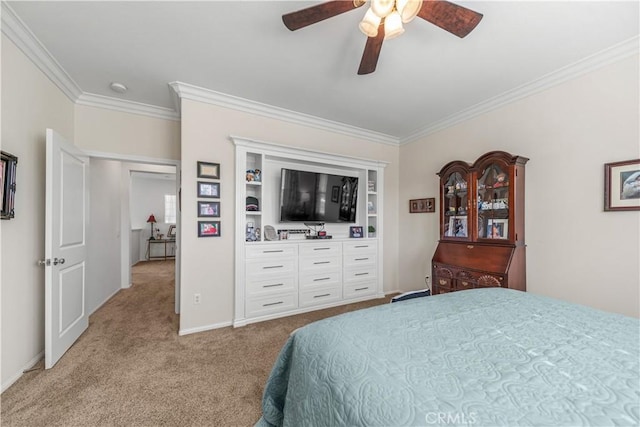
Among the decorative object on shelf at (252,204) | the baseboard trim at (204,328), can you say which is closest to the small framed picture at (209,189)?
the decorative object on shelf at (252,204)

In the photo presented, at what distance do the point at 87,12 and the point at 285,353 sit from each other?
8.32 ft

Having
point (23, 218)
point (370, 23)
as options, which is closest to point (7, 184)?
point (23, 218)

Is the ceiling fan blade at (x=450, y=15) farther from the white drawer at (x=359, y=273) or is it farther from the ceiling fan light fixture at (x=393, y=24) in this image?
the white drawer at (x=359, y=273)

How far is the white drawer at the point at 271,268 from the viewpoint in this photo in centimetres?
300

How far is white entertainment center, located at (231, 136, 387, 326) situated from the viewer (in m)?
2.97

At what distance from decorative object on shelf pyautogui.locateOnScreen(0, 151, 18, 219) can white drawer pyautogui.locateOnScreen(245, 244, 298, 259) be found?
182 centimetres

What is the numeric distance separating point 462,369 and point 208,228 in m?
2.62

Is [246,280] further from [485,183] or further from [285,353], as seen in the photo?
[485,183]

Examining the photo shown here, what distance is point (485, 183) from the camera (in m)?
2.77

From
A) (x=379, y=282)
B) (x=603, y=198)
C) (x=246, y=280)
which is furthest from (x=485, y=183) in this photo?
(x=246, y=280)

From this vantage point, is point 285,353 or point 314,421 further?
Answer: point 285,353

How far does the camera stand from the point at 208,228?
2.82m

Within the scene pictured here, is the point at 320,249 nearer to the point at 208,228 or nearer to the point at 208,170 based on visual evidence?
the point at 208,228

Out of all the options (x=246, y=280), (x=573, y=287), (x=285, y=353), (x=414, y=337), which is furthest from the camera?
(x=246, y=280)
